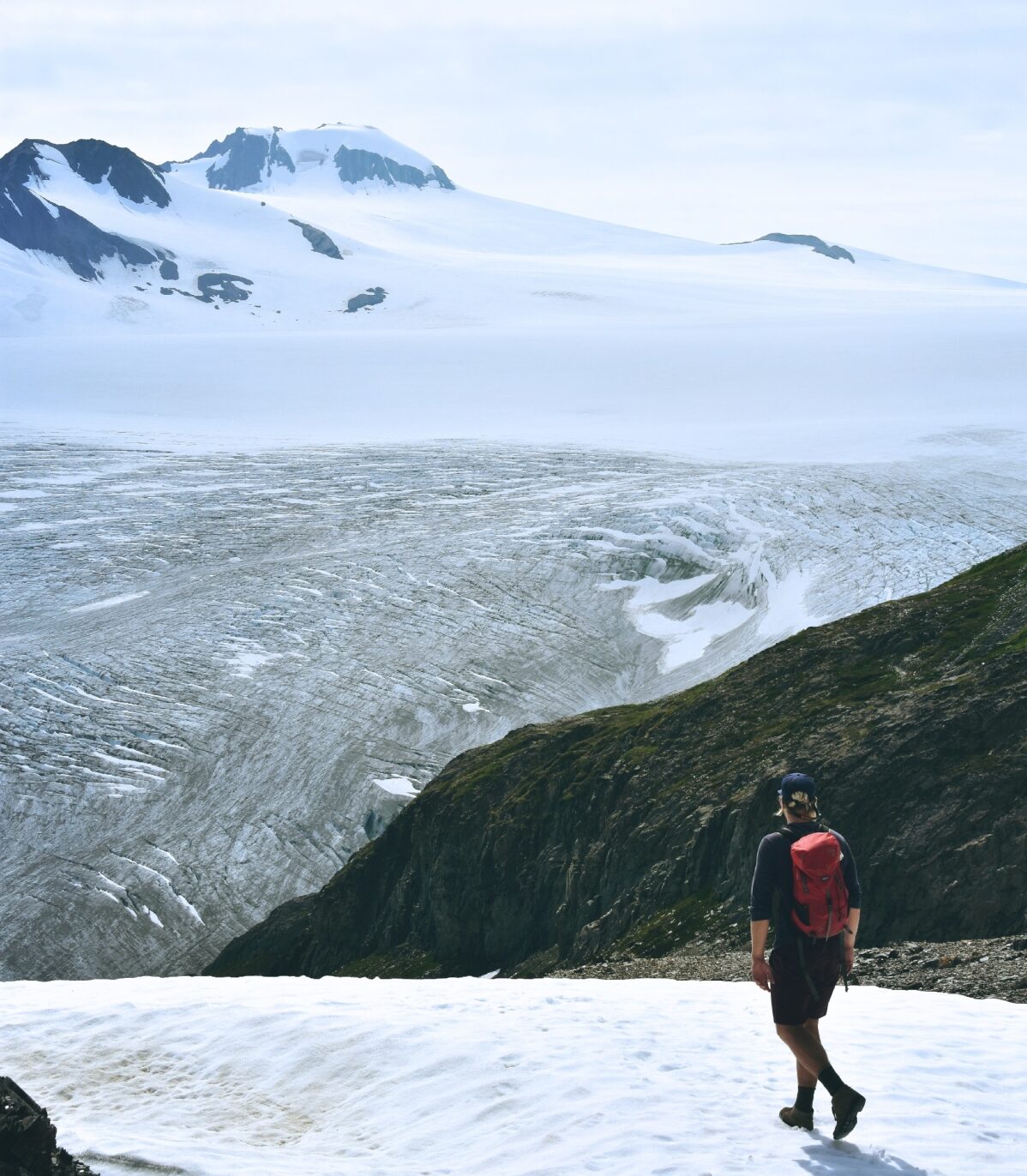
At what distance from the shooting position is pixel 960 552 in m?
42.1

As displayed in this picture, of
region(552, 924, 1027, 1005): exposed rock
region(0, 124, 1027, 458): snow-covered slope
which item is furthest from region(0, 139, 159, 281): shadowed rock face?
region(552, 924, 1027, 1005): exposed rock

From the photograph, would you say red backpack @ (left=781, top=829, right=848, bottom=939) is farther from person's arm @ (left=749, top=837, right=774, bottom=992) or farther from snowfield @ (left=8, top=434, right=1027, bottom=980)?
snowfield @ (left=8, top=434, right=1027, bottom=980)

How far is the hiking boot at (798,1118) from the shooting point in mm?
6605

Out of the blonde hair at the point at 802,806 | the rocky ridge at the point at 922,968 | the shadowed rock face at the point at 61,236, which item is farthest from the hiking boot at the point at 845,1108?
the shadowed rock face at the point at 61,236

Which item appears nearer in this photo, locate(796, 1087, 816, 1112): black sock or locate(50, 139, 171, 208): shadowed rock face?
locate(796, 1087, 816, 1112): black sock

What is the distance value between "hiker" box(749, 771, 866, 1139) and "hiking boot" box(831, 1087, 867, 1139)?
12mm

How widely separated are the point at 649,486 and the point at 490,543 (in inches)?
479

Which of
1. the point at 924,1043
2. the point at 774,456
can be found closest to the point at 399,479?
the point at 774,456

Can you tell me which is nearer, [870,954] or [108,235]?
[870,954]

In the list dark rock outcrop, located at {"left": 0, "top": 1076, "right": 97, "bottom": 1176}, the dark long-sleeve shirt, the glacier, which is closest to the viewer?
A: dark rock outcrop, located at {"left": 0, "top": 1076, "right": 97, "bottom": 1176}

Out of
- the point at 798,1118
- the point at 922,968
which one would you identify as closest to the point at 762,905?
→ the point at 798,1118

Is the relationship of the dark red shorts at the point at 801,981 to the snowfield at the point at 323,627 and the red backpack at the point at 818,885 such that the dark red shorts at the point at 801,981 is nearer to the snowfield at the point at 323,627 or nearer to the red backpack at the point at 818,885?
the red backpack at the point at 818,885

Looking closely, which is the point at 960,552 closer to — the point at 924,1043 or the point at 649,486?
the point at 649,486

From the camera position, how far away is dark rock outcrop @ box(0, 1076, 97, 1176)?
6.14 metres
